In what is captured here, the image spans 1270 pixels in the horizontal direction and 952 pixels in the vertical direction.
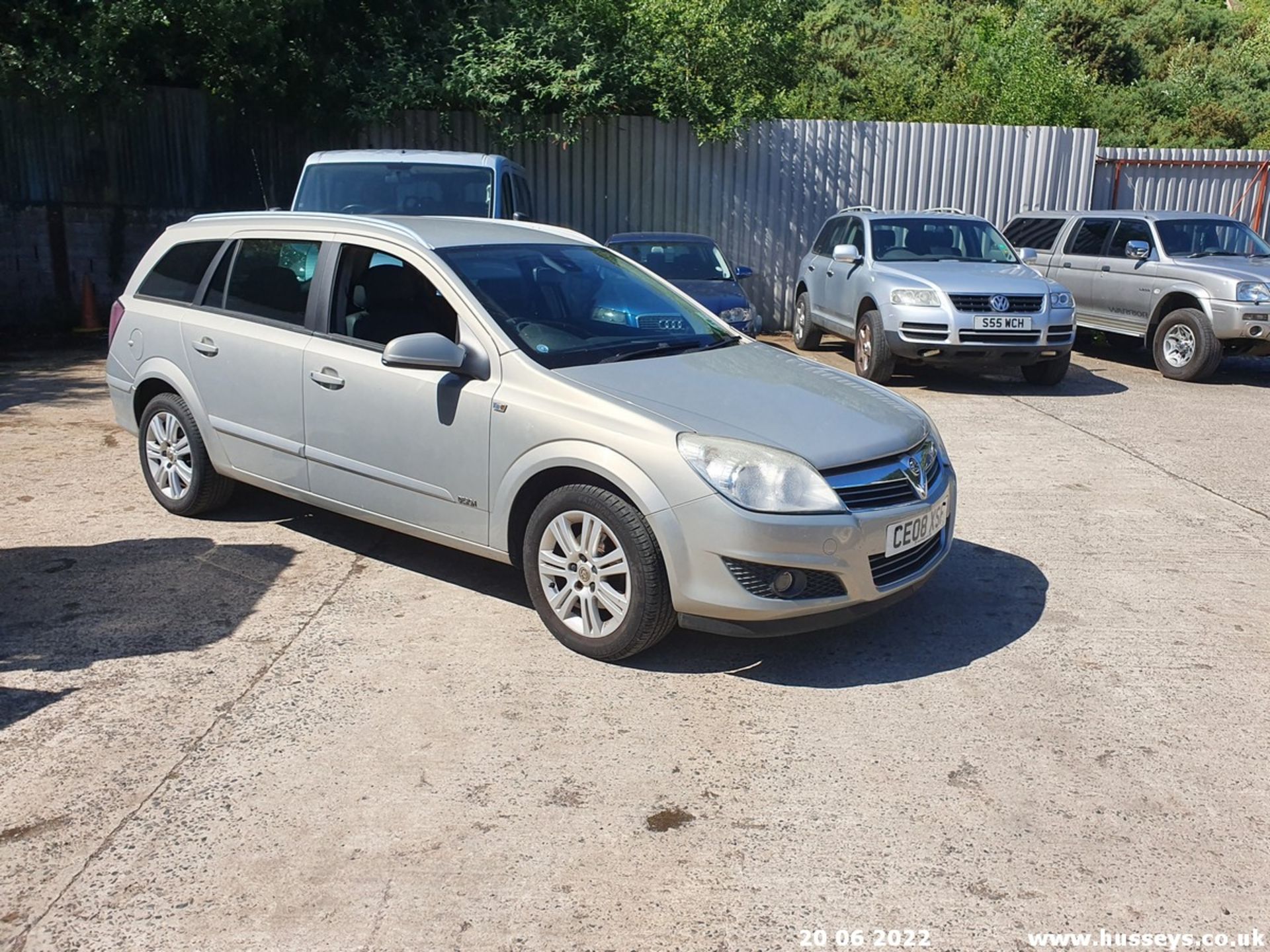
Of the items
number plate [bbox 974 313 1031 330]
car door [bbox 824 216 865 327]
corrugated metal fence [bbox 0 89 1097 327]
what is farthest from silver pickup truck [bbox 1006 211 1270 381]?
car door [bbox 824 216 865 327]

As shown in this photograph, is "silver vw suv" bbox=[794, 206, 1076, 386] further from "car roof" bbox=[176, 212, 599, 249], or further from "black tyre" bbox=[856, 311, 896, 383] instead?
"car roof" bbox=[176, 212, 599, 249]

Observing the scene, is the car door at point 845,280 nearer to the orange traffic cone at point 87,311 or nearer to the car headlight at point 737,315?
the car headlight at point 737,315

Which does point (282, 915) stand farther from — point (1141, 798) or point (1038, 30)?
point (1038, 30)

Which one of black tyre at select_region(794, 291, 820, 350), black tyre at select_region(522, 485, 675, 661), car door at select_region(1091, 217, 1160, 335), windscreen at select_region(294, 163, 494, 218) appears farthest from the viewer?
black tyre at select_region(794, 291, 820, 350)

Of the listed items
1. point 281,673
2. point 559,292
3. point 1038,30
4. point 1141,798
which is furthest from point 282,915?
point 1038,30

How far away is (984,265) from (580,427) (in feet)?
27.4

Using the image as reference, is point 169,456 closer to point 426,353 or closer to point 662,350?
point 426,353

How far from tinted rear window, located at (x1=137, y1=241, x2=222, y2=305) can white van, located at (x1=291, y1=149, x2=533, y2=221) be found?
334cm

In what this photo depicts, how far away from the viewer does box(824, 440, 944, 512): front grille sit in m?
4.52

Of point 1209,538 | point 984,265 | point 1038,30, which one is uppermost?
point 1038,30

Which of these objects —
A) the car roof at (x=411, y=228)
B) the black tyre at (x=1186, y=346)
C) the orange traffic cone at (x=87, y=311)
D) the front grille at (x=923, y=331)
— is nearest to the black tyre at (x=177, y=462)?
the car roof at (x=411, y=228)

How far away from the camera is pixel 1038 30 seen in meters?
24.0

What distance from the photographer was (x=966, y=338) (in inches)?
430

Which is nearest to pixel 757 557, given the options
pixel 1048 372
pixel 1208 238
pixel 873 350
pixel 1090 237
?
pixel 873 350
